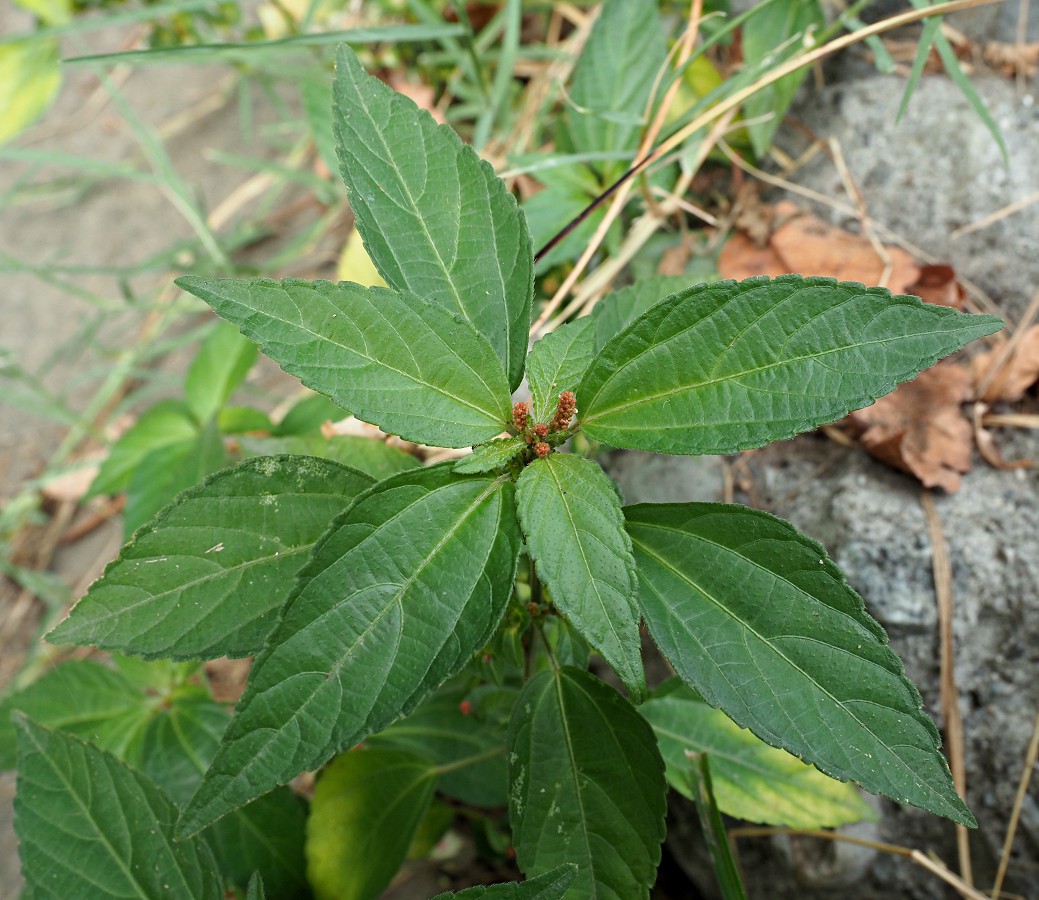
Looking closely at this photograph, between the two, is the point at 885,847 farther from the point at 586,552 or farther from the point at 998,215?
the point at 998,215

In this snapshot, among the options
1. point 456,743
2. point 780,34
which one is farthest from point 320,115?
point 456,743

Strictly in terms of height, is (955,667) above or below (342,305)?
below

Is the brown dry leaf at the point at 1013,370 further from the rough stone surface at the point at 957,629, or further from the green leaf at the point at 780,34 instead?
the green leaf at the point at 780,34

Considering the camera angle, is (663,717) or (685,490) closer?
(663,717)

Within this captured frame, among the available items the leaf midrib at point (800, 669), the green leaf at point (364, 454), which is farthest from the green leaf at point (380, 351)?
the green leaf at point (364, 454)

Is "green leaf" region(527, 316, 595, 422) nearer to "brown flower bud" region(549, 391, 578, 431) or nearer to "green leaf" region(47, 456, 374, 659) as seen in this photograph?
"brown flower bud" region(549, 391, 578, 431)

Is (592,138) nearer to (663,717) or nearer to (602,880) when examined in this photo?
(663,717)

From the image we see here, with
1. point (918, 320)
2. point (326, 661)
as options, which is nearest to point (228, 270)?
point (326, 661)
